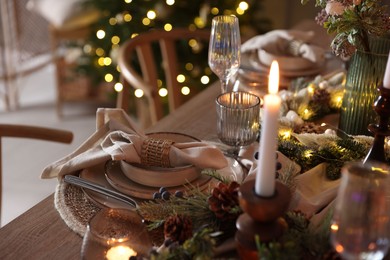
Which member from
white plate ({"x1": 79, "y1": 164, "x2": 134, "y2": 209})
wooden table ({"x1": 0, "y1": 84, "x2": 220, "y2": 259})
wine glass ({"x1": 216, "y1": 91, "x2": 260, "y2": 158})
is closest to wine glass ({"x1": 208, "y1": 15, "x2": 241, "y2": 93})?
wine glass ({"x1": 216, "y1": 91, "x2": 260, "y2": 158})

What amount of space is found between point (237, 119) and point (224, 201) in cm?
29

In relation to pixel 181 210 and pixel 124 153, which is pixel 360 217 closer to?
pixel 181 210

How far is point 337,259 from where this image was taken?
29.9 inches

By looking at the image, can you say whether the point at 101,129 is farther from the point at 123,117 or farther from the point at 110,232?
the point at 110,232

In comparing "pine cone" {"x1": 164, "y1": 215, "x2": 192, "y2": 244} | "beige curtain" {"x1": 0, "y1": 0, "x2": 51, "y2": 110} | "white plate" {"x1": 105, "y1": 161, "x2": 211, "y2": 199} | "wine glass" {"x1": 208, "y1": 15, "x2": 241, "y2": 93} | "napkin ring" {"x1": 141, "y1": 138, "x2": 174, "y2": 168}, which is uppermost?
"wine glass" {"x1": 208, "y1": 15, "x2": 241, "y2": 93}

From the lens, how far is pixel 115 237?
81 centimetres

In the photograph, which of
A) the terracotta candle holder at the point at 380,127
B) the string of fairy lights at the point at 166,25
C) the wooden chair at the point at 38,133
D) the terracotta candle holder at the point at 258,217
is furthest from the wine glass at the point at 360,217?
the string of fairy lights at the point at 166,25

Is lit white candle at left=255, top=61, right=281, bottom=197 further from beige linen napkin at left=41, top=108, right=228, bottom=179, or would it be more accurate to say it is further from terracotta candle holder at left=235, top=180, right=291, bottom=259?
beige linen napkin at left=41, top=108, right=228, bottom=179

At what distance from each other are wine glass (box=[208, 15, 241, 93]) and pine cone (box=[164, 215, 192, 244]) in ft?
1.81

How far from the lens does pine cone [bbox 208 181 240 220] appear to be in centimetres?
86

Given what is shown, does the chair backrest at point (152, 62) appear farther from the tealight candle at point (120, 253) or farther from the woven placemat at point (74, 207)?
the tealight candle at point (120, 253)

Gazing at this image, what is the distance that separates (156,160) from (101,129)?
197mm

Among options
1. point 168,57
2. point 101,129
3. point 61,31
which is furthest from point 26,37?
point 101,129

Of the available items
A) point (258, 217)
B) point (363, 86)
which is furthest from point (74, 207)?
point (363, 86)
